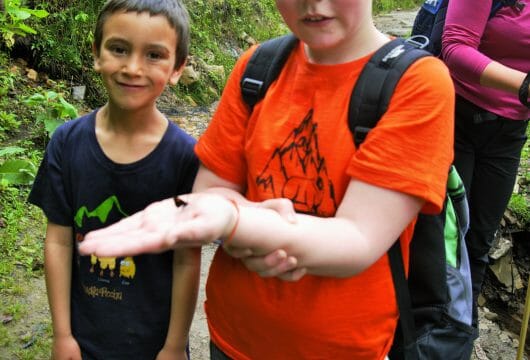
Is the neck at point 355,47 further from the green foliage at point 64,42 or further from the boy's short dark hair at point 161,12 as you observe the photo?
the green foliage at point 64,42

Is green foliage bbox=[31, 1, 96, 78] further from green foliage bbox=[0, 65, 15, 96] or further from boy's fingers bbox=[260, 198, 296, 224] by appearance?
boy's fingers bbox=[260, 198, 296, 224]

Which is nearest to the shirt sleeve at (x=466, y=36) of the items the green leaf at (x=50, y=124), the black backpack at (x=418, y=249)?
the black backpack at (x=418, y=249)

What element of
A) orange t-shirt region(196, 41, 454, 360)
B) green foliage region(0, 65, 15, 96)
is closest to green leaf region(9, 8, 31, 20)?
green foliage region(0, 65, 15, 96)

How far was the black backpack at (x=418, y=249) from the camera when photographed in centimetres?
129

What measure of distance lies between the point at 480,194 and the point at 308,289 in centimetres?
182

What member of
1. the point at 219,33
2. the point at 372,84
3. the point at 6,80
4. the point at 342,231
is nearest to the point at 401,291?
the point at 342,231

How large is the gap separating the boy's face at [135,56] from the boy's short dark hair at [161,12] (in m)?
0.02

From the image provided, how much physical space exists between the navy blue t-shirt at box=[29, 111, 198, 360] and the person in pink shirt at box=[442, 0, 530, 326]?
139cm

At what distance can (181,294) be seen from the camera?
5.77 feet

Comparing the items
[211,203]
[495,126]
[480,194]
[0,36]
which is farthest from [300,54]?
[0,36]

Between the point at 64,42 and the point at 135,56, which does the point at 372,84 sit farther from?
the point at 64,42

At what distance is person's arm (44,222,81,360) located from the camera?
178cm

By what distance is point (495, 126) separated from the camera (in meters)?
2.64

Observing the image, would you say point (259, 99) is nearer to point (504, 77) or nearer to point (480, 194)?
point (504, 77)
